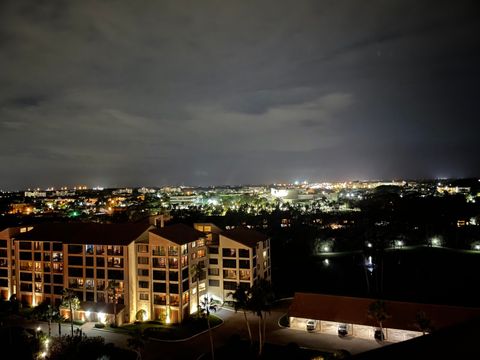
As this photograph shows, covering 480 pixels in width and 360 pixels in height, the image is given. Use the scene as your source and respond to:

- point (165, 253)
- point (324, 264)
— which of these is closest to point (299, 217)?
point (324, 264)

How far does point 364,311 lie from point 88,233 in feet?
96.7

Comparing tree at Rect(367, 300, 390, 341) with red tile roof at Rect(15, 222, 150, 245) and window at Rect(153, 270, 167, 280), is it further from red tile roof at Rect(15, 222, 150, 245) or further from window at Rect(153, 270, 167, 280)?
red tile roof at Rect(15, 222, 150, 245)

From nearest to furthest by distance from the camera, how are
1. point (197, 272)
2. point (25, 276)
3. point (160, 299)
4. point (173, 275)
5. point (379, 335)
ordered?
1. point (379, 335)
2. point (197, 272)
3. point (173, 275)
4. point (160, 299)
5. point (25, 276)

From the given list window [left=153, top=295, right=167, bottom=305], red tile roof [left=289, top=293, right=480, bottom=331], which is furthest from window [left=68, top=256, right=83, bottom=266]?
red tile roof [left=289, top=293, right=480, bottom=331]

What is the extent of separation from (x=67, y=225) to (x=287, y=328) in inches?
1115

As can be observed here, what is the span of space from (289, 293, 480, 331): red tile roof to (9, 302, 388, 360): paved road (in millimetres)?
1623

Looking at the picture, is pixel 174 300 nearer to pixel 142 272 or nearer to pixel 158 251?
pixel 142 272

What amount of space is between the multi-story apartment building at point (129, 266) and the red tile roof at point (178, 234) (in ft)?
0.07

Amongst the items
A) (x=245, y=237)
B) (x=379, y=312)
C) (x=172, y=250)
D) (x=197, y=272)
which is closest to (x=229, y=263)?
(x=245, y=237)

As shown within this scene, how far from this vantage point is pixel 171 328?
35656 mm

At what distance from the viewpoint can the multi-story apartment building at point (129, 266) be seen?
3822 centimetres

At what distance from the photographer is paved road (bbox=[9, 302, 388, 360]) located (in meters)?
29.7

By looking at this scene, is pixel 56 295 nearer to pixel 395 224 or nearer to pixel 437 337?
pixel 437 337

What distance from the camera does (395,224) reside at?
258 feet
